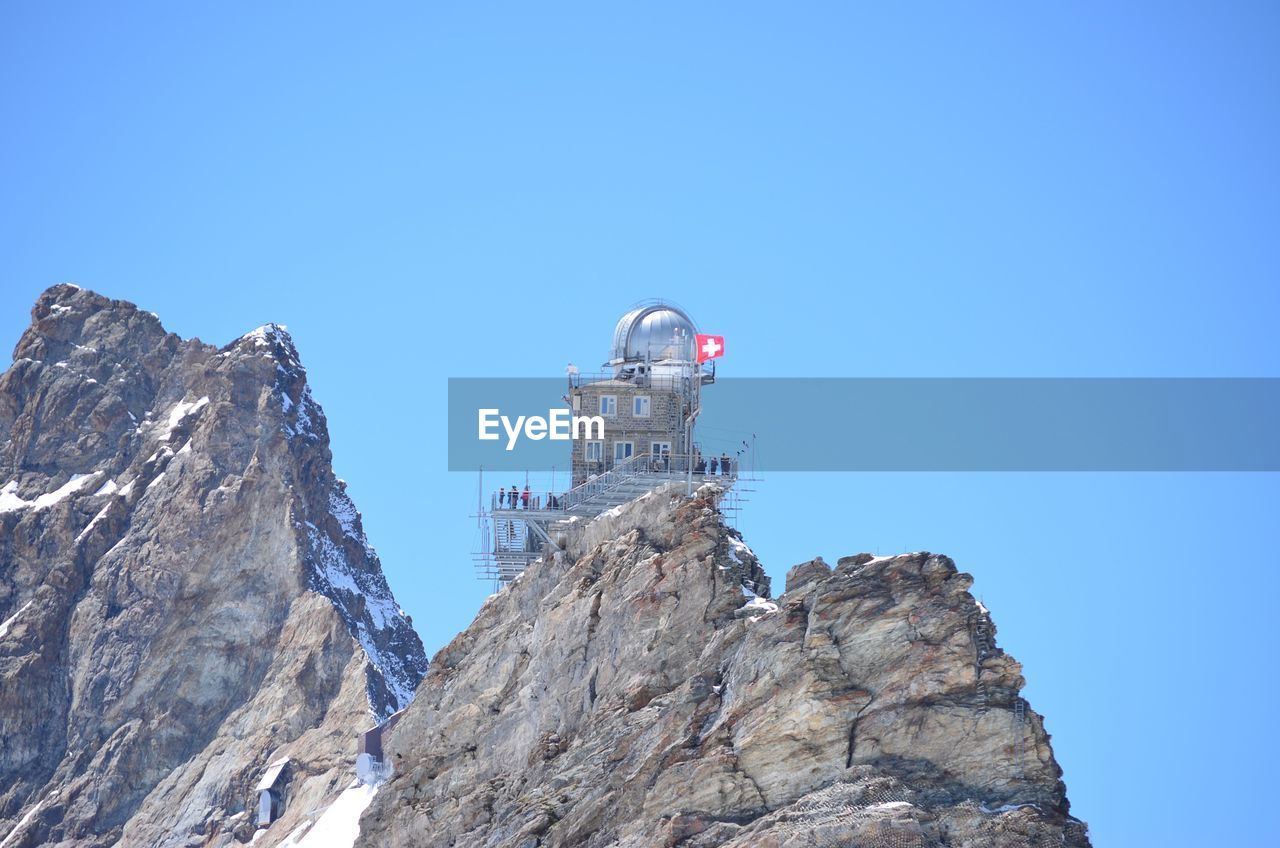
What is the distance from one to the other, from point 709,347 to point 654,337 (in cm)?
Answer: 376

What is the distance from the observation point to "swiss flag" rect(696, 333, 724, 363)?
117125mm

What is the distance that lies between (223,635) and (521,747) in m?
77.5

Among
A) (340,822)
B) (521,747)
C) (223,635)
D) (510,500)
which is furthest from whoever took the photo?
(223,635)

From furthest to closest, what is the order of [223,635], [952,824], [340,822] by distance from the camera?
1. [223,635]
2. [340,822]
3. [952,824]

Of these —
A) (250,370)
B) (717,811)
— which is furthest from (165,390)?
(717,811)

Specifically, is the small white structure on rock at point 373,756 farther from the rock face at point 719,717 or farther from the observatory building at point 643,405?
the rock face at point 719,717

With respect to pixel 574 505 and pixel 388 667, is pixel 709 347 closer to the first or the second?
pixel 574 505

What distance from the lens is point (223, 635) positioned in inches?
6845

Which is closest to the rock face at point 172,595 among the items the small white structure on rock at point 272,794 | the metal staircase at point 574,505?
the small white structure on rock at point 272,794

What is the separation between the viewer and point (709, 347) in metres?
117

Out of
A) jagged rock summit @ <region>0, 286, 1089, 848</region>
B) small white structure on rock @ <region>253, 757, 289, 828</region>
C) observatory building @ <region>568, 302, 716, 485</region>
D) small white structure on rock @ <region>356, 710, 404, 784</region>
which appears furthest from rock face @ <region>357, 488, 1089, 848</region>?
small white structure on rock @ <region>253, 757, 289, 828</region>

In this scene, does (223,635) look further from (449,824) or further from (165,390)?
(449,824)

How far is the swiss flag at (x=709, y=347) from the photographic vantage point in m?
117

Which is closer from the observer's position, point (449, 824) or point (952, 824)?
point (952, 824)
